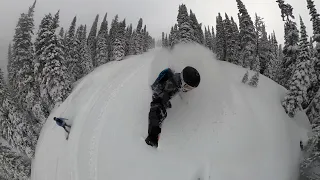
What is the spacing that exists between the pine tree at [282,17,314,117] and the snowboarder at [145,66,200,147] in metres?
8.39

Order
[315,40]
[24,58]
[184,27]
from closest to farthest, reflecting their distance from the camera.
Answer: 1. [315,40]
2. [24,58]
3. [184,27]

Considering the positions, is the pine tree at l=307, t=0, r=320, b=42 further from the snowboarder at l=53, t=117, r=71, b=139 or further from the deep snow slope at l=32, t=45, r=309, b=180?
the snowboarder at l=53, t=117, r=71, b=139

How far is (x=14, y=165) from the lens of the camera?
23047 millimetres

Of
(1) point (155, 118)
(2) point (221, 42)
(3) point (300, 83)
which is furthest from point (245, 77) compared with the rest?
(2) point (221, 42)

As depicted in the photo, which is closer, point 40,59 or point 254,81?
point 254,81

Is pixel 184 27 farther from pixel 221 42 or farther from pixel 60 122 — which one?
pixel 60 122

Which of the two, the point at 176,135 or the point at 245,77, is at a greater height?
the point at 245,77

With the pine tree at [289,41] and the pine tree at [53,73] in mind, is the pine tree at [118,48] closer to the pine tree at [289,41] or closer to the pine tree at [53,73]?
the pine tree at [53,73]

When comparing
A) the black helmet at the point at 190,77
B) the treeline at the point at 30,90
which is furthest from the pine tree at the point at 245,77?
the treeline at the point at 30,90

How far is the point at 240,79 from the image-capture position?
13.5 m

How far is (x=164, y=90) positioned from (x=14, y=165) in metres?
23.3

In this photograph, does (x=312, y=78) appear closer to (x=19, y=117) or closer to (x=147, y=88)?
(x=147, y=88)

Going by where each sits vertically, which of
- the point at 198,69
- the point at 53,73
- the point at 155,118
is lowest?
the point at 155,118

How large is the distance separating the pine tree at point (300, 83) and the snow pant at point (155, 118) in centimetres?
883
